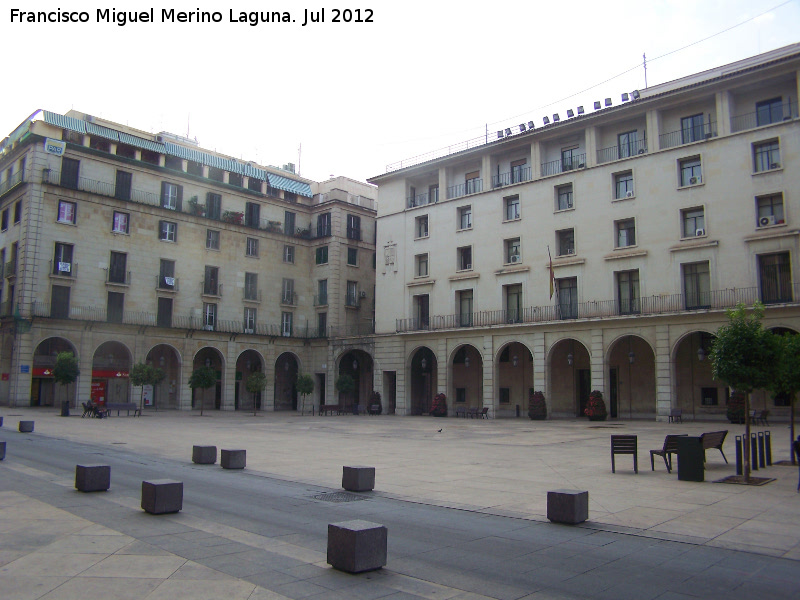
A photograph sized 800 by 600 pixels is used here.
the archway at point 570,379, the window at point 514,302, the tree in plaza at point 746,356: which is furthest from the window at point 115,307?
the tree in plaza at point 746,356

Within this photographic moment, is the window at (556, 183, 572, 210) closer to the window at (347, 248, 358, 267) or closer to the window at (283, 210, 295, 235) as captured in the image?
the window at (347, 248, 358, 267)

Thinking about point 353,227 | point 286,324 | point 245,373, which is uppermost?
point 353,227

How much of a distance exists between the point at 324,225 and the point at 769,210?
34277 mm

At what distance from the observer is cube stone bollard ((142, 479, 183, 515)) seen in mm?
9039

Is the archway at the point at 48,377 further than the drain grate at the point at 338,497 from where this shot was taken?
Yes

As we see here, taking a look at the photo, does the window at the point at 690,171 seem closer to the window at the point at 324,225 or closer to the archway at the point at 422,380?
the archway at the point at 422,380

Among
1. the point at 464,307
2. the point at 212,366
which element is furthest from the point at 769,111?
the point at 212,366

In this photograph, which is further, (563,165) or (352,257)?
(352,257)

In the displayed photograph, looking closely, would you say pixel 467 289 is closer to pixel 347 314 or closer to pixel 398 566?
pixel 347 314

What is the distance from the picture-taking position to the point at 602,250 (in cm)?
3591

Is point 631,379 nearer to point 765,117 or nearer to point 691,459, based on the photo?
point 765,117

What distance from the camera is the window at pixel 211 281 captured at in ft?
156

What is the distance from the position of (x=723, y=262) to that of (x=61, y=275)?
38.8m

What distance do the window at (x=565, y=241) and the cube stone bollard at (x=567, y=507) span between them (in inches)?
1189
